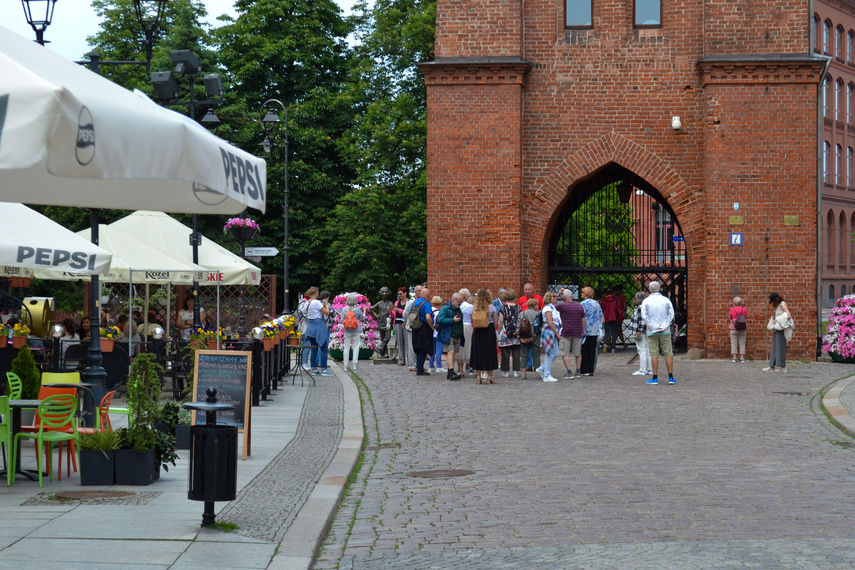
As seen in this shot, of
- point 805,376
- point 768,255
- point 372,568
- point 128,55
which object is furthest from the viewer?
point 128,55

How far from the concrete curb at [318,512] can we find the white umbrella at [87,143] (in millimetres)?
2085

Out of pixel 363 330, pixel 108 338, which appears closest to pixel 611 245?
pixel 363 330

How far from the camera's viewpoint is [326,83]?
4612cm

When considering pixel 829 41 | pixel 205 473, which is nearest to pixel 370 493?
pixel 205 473

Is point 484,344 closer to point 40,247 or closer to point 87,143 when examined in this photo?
point 40,247

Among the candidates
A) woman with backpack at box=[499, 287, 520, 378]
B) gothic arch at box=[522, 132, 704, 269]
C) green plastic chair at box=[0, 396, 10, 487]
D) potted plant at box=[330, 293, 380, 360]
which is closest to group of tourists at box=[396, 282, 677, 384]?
woman with backpack at box=[499, 287, 520, 378]

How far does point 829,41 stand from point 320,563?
219ft

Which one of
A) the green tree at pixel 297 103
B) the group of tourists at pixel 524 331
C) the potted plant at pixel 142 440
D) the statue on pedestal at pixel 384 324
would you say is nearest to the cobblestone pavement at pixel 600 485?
the potted plant at pixel 142 440

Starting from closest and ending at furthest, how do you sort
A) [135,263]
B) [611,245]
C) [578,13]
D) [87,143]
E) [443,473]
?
[87,143], [443,473], [135,263], [578,13], [611,245]

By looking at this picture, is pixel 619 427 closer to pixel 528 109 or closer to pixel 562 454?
pixel 562 454

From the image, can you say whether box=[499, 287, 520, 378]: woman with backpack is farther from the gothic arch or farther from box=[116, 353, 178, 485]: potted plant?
box=[116, 353, 178, 485]: potted plant

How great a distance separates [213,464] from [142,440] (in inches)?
75.9

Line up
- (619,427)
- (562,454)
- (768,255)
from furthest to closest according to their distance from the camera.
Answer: (768,255) < (619,427) < (562,454)

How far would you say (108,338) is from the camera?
629 inches
